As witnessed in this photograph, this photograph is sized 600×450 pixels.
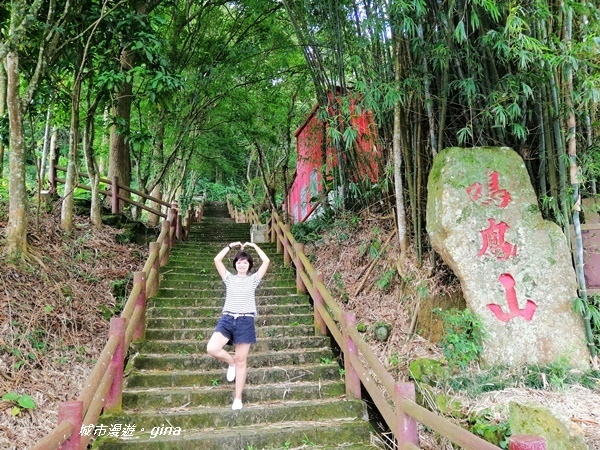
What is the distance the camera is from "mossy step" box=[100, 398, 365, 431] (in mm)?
3320

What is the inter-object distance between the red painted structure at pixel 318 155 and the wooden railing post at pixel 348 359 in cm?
235

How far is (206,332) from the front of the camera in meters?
4.81

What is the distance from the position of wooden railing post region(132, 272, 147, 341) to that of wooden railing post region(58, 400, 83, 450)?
5.92ft

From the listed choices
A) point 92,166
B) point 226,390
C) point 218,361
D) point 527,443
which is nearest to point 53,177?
point 92,166

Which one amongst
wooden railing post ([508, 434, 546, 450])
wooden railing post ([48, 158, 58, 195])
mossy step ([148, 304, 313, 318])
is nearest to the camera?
wooden railing post ([508, 434, 546, 450])

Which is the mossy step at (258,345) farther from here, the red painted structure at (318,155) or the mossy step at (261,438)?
the red painted structure at (318,155)

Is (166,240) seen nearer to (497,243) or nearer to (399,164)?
(399,164)

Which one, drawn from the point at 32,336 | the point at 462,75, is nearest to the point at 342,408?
the point at 32,336

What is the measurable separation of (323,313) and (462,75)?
9.54 ft

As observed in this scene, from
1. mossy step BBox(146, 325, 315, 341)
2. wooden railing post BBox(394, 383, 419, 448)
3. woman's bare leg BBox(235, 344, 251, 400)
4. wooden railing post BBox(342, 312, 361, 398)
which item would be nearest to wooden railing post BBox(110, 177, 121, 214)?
mossy step BBox(146, 325, 315, 341)

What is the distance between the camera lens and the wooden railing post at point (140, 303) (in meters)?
4.26

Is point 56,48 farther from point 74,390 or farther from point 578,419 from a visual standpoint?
point 578,419

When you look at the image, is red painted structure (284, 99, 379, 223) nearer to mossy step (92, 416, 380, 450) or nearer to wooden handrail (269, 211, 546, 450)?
wooden handrail (269, 211, 546, 450)

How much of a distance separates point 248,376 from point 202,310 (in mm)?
1507
